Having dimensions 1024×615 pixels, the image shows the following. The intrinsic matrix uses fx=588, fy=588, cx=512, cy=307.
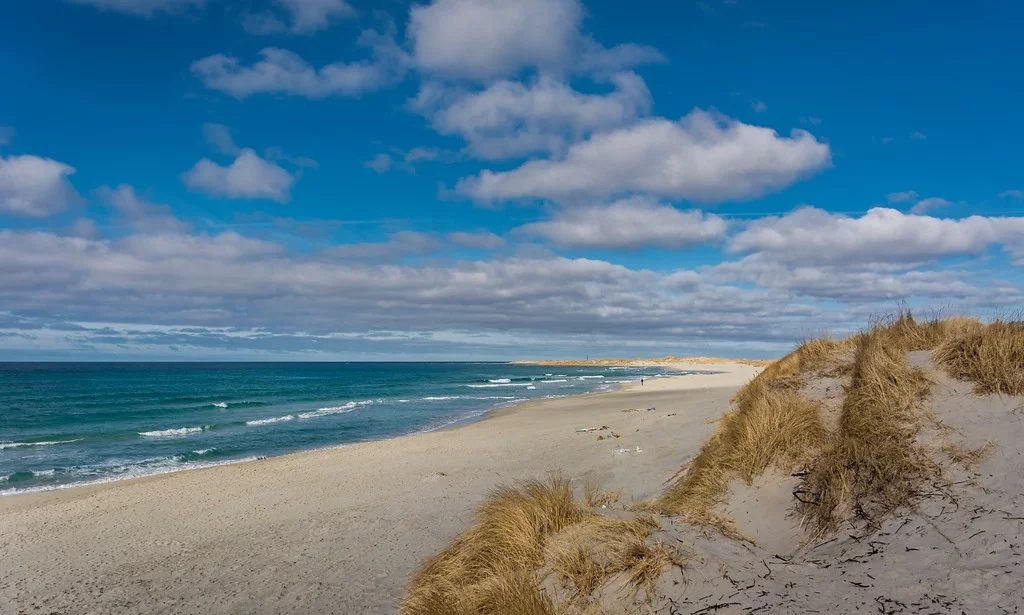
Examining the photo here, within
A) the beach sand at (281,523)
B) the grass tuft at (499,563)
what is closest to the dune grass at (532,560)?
the grass tuft at (499,563)

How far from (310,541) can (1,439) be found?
1055 inches

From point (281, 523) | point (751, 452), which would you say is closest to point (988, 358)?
point (751, 452)

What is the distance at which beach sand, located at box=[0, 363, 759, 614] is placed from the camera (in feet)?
25.5

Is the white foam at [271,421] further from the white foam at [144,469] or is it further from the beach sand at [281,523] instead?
the beach sand at [281,523]

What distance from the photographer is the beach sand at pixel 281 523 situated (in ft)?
25.5

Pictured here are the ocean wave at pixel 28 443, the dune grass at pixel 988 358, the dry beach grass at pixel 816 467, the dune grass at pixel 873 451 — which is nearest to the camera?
the dry beach grass at pixel 816 467

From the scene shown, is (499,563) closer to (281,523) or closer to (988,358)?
(988,358)

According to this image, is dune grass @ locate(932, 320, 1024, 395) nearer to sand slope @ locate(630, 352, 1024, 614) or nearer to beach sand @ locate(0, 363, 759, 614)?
sand slope @ locate(630, 352, 1024, 614)

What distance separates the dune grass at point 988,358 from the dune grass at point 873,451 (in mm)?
445

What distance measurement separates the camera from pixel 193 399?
49000mm

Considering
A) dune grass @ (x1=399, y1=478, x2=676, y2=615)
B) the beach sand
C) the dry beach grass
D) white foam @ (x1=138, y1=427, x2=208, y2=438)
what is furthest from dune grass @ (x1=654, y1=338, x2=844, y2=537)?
white foam @ (x1=138, y1=427, x2=208, y2=438)

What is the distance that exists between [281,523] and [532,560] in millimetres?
7508

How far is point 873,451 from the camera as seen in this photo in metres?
6.07

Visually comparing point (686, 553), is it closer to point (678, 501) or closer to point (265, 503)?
point (678, 501)
